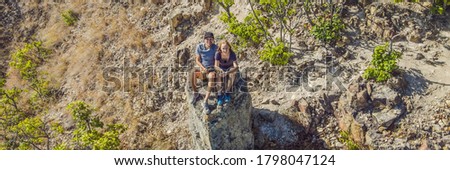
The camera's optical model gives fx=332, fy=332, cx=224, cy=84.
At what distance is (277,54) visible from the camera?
11328 mm

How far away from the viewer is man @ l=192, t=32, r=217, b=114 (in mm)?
8664

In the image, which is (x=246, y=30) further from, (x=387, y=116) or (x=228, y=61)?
(x=387, y=116)

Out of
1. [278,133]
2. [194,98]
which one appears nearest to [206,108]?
[194,98]

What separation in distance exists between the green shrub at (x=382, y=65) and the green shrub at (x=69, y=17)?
54.0 ft

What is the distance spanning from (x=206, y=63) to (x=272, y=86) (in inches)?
130

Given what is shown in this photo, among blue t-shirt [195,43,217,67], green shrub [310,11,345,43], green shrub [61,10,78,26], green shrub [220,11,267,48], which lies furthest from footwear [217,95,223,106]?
green shrub [61,10,78,26]

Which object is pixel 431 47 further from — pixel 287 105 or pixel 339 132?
pixel 287 105

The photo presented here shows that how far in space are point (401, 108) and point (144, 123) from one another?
334 inches

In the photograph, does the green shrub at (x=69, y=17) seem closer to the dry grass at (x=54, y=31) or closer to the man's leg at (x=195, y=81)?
the dry grass at (x=54, y=31)

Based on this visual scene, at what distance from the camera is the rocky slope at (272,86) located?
9305 mm

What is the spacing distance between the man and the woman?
0.61 feet

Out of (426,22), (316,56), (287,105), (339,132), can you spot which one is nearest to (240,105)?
(287,105)

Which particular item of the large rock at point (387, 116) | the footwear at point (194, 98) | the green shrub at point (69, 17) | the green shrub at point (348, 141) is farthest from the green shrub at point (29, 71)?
the large rock at point (387, 116)

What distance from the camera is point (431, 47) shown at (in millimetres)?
10891
